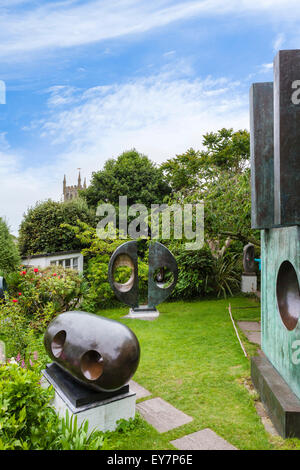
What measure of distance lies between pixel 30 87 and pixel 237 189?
5.45 m

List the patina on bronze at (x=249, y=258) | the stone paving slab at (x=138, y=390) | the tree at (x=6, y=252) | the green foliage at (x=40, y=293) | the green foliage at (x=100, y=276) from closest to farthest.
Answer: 1. the stone paving slab at (x=138, y=390)
2. the green foliage at (x=40, y=293)
3. the tree at (x=6, y=252)
4. the green foliage at (x=100, y=276)
5. the patina on bronze at (x=249, y=258)

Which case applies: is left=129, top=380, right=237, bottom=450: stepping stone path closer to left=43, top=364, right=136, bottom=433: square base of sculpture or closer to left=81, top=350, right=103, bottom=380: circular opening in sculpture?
left=43, top=364, right=136, bottom=433: square base of sculpture

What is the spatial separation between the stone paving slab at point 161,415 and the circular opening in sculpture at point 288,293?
Result: 1.86 m

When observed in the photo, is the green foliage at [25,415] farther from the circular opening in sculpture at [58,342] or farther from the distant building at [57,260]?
the distant building at [57,260]

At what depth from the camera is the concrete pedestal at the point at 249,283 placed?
41.1 feet

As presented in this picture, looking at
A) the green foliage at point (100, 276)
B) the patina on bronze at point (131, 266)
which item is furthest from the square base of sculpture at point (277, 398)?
the green foliage at point (100, 276)

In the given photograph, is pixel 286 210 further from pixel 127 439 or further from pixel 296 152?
pixel 127 439

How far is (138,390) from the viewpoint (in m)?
5.04

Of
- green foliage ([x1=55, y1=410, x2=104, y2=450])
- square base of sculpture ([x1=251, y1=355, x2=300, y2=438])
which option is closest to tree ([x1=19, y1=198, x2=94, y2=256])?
square base of sculpture ([x1=251, y1=355, x2=300, y2=438])

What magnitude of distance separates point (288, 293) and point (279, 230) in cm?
92

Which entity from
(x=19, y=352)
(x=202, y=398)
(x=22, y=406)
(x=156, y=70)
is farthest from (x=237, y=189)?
(x=22, y=406)

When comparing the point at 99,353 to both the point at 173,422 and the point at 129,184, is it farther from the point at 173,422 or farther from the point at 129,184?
the point at 129,184
